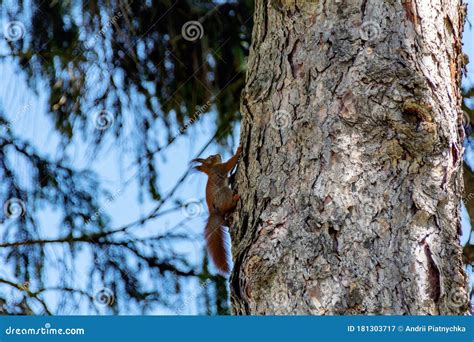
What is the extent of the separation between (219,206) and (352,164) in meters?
0.38

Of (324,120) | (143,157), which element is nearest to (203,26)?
(143,157)

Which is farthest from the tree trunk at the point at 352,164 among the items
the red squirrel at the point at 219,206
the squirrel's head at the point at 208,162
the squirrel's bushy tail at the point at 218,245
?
the squirrel's head at the point at 208,162

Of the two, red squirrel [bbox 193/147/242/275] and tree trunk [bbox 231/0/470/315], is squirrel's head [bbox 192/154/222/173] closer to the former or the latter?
red squirrel [bbox 193/147/242/275]

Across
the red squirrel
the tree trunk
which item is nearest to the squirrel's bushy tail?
the red squirrel

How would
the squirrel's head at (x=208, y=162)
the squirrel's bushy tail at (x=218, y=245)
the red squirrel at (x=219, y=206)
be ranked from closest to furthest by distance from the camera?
1. the red squirrel at (x=219, y=206)
2. the squirrel's bushy tail at (x=218, y=245)
3. the squirrel's head at (x=208, y=162)

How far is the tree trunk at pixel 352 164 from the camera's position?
1.34 m

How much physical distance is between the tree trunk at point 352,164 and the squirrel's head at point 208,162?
15.9 inches

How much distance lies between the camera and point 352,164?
1453 mm

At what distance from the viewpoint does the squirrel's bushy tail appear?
184 centimetres

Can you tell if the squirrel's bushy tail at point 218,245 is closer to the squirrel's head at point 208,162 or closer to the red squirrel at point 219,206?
the red squirrel at point 219,206

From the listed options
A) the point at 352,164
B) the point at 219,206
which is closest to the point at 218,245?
the point at 219,206

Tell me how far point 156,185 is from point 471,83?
1152 millimetres

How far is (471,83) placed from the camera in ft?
7.72

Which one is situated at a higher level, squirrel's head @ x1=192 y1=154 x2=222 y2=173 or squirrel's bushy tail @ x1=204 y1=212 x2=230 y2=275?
squirrel's head @ x1=192 y1=154 x2=222 y2=173
